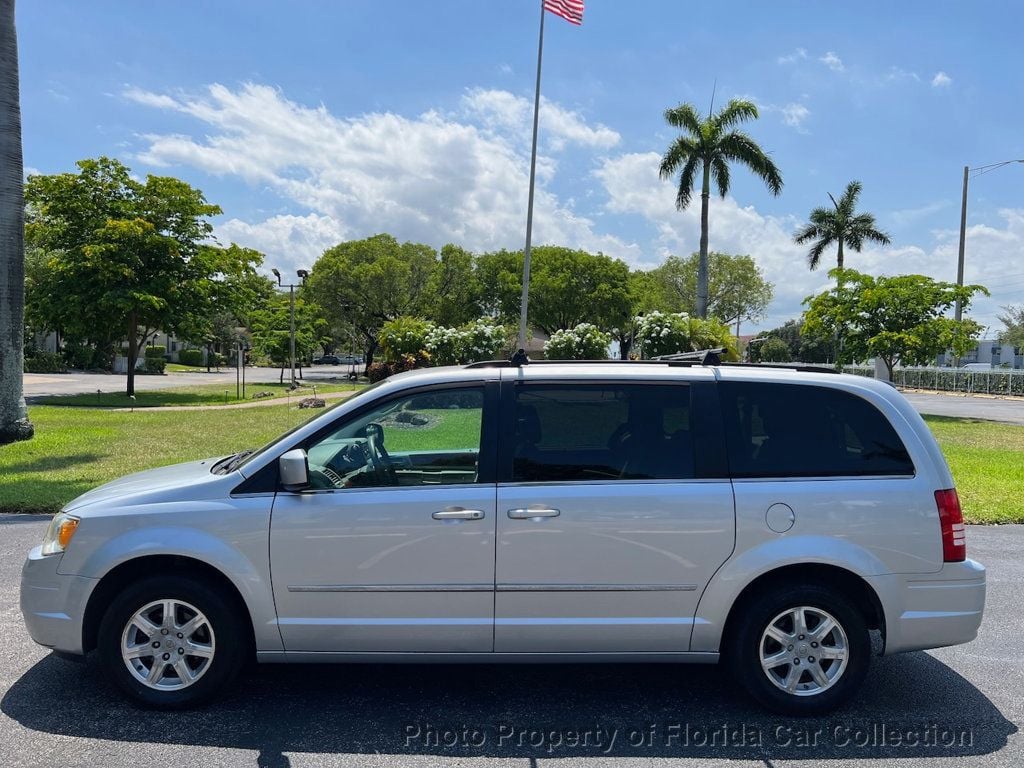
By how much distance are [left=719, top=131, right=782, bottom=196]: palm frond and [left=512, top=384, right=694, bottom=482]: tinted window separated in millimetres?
31818

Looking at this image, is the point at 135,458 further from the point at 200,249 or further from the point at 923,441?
the point at 200,249

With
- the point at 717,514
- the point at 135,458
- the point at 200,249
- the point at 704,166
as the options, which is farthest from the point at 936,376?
the point at 717,514

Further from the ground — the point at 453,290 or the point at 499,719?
the point at 453,290

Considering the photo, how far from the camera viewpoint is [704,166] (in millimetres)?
33250

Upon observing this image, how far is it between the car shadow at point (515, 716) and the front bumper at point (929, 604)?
417 mm

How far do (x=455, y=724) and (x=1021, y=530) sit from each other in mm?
7481

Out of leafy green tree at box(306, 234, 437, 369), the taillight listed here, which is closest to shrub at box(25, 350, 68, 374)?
leafy green tree at box(306, 234, 437, 369)

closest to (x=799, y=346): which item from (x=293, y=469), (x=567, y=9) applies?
(x=567, y=9)

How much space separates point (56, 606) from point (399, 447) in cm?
187

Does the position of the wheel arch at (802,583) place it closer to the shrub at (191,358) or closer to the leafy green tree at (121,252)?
the leafy green tree at (121,252)

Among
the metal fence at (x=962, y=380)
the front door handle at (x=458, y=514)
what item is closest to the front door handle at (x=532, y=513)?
the front door handle at (x=458, y=514)

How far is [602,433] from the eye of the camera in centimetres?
403

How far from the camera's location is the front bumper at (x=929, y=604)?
3850 millimetres

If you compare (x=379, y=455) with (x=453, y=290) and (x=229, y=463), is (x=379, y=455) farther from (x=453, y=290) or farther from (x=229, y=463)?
(x=453, y=290)
